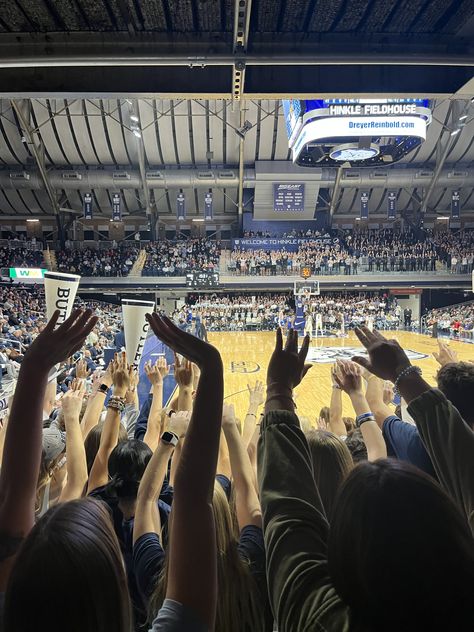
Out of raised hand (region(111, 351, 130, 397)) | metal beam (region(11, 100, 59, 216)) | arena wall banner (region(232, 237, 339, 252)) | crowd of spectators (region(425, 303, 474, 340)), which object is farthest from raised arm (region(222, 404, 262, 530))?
arena wall banner (region(232, 237, 339, 252))

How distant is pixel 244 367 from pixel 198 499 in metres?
11.2

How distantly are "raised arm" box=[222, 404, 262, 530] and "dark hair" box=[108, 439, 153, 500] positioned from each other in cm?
46

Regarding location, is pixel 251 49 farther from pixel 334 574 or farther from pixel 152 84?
pixel 334 574

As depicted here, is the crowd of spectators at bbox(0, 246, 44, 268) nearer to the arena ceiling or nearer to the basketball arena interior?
the basketball arena interior

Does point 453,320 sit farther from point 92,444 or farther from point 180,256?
point 92,444

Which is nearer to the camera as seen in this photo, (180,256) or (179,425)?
(179,425)

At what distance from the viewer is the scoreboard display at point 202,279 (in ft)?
76.8

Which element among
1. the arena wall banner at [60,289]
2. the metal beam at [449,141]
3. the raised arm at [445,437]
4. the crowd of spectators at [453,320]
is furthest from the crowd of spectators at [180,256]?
the raised arm at [445,437]

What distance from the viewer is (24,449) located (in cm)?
102

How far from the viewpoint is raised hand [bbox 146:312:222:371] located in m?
1.00

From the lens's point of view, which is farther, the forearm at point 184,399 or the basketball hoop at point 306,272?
the basketball hoop at point 306,272

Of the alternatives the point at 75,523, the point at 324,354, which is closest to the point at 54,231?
the point at 324,354

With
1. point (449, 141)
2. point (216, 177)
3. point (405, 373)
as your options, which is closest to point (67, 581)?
point (405, 373)

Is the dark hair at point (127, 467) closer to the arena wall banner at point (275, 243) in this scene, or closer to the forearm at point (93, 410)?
the forearm at point (93, 410)
